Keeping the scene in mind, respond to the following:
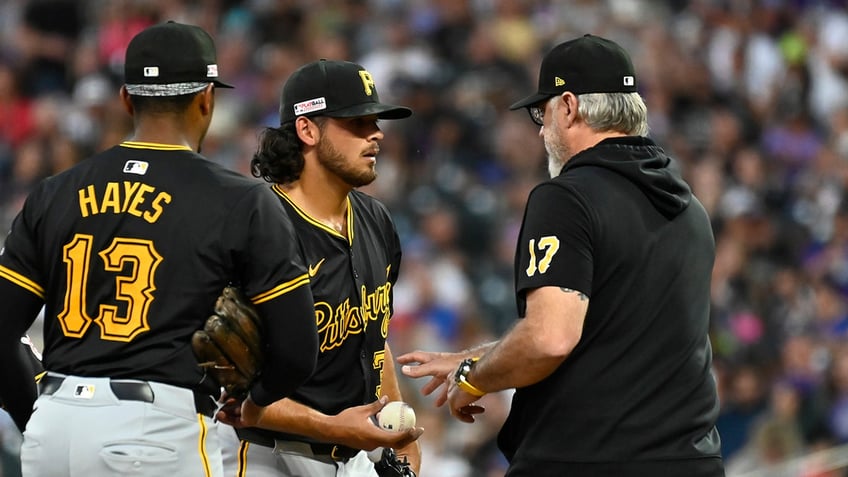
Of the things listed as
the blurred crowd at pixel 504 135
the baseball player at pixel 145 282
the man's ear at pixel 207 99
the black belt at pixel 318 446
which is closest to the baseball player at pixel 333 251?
the black belt at pixel 318 446

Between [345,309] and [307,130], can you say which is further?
[307,130]

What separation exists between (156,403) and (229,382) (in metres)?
0.24

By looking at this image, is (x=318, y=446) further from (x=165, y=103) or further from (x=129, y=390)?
(x=165, y=103)

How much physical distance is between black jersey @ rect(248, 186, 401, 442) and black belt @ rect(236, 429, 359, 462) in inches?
5.2

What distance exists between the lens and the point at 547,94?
429 centimetres

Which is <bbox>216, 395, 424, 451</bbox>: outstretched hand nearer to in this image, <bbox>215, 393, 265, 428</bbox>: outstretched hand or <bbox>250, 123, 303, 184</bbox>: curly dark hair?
<bbox>215, 393, 265, 428</bbox>: outstretched hand

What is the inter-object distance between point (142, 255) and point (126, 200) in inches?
6.5

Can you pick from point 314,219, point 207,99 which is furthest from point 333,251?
point 207,99

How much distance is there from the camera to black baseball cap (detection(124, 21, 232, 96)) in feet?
12.8

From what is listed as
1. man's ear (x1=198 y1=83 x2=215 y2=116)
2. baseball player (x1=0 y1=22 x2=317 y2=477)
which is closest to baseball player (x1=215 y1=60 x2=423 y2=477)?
baseball player (x1=0 y1=22 x2=317 y2=477)

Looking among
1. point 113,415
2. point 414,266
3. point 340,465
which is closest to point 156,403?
point 113,415

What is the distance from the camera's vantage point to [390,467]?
4.89m

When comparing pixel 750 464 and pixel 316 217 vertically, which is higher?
pixel 316 217

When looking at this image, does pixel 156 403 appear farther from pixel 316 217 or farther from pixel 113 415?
pixel 316 217
